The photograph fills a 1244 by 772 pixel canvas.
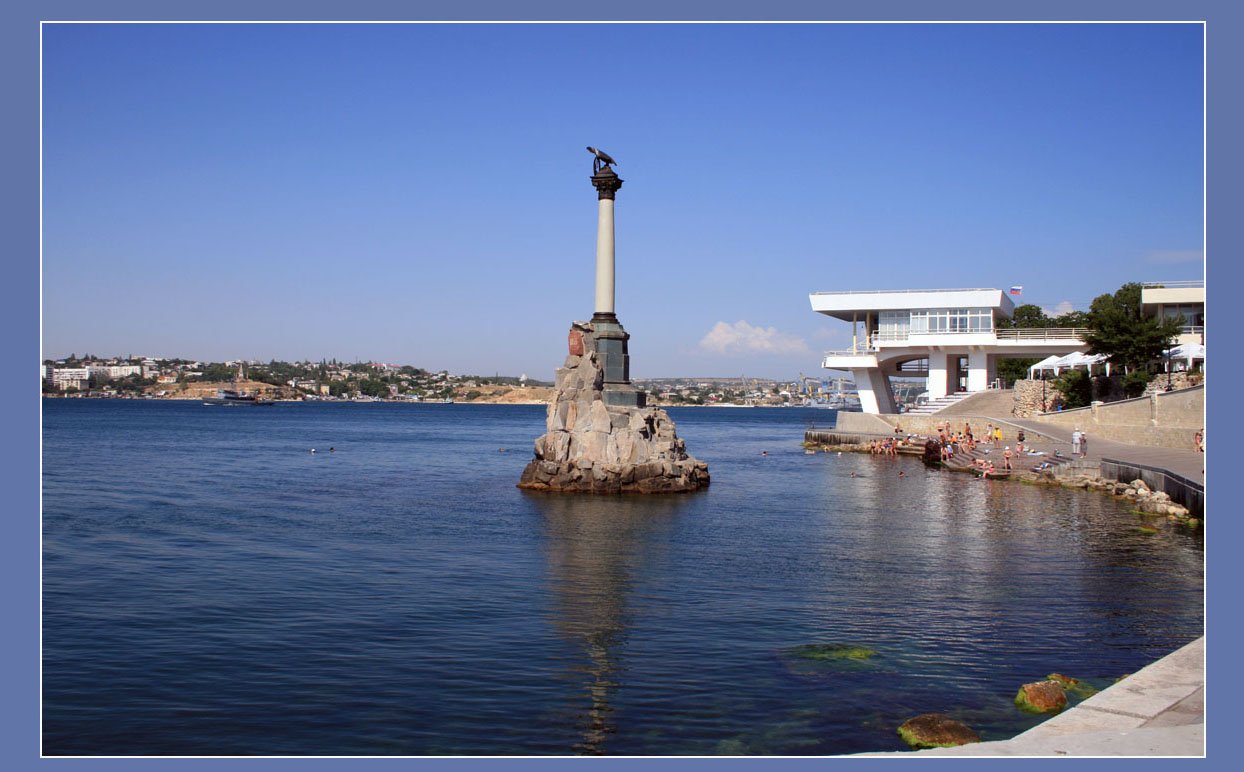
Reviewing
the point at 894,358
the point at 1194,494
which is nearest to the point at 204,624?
the point at 1194,494

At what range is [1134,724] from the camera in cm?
728

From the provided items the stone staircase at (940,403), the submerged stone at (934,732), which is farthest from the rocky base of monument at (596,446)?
the stone staircase at (940,403)

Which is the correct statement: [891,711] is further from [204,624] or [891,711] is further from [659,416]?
[659,416]

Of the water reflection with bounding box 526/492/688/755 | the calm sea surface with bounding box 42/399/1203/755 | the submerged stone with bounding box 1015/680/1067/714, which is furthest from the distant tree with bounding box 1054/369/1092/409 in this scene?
the submerged stone with bounding box 1015/680/1067/714

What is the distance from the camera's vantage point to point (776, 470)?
1610 inches

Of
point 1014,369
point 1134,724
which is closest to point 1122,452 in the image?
point 1134,724

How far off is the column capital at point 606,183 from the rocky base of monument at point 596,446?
16.0 feet

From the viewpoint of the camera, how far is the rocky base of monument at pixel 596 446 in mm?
29359

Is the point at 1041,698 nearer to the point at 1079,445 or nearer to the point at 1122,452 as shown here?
the point at 1079,445

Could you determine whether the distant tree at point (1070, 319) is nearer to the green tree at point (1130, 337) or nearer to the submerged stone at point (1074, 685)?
the green tree at point (1130, 337)

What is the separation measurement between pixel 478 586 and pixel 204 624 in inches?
167

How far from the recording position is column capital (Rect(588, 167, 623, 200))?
32.4 m

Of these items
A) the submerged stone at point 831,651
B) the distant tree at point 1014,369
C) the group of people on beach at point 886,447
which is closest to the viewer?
the submerged stone at point 831,651

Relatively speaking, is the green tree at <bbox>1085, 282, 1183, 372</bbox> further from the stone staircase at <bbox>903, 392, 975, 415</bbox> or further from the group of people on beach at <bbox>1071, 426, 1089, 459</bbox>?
the group of people on beach at <bbox>1071, 426, 1089, 459</bbox>
